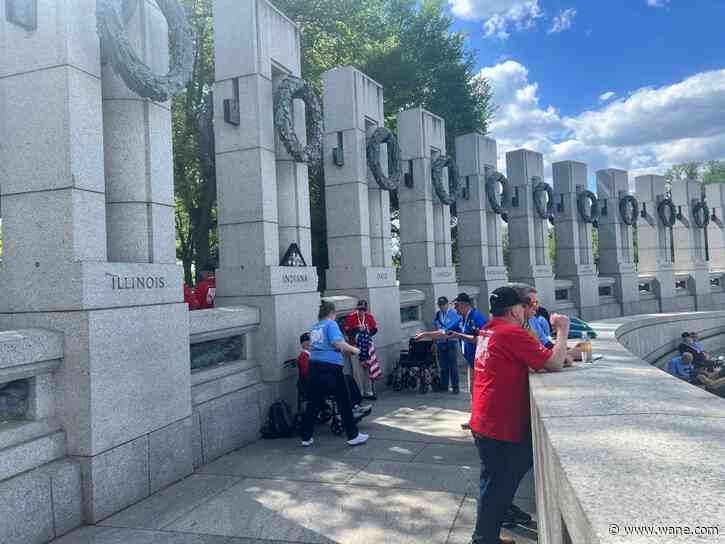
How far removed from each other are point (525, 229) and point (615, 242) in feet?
19.0

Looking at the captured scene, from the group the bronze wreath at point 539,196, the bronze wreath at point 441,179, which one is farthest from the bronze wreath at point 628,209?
the bronze wreath at point 441,179

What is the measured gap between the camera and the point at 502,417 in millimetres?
3850

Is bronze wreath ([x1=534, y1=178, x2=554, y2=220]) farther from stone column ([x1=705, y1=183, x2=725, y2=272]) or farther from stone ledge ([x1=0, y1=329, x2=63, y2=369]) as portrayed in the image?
stone ledge ([x1=0, y1=329, x2=63, y2=369])

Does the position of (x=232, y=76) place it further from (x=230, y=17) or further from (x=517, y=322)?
(x=517, y=322)

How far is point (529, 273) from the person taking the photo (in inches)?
728

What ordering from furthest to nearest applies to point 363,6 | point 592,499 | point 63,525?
point 363,6 → point 63,525 → point 592,499

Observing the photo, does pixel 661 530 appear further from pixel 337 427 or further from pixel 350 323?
pixel 350 323

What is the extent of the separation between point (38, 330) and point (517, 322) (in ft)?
13.9

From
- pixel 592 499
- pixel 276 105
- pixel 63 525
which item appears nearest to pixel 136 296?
pixel 63 525

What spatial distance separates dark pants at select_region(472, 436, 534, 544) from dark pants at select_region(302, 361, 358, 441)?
3.47 metres

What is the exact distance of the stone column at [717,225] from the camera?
92.9 feet

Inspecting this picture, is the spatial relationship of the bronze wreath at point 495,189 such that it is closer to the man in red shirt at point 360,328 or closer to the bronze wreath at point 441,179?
the bronze wreath at point 441,179

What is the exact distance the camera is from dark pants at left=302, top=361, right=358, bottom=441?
722 cm

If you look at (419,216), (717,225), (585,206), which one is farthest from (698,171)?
(419,216)
